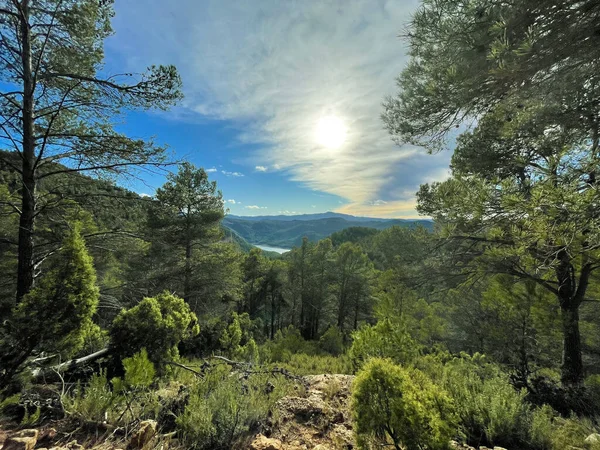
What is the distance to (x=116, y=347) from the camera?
10.4 feet

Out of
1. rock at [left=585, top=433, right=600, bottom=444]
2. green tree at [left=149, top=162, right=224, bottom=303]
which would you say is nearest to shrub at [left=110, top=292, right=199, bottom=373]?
rock at [left=585, top=433, right=600, bottom=444]

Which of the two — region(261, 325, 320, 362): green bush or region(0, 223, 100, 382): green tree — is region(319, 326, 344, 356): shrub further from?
region(0, 223, 100, 382): green tree

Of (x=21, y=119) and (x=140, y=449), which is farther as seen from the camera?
Result: (x=21, y=119)

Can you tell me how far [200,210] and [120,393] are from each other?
8596 millimetres

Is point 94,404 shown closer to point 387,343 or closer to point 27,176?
point 27,176

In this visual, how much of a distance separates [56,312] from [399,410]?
2989mm

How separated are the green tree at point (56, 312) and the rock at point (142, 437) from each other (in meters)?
1.14

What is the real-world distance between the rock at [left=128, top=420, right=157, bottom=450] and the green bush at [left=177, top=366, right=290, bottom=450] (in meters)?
0.21

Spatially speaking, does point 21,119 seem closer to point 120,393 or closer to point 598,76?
point 120,393

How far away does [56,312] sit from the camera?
2.21 meters

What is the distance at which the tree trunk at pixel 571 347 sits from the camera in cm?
481

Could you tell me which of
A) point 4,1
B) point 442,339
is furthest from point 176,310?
point 442,339

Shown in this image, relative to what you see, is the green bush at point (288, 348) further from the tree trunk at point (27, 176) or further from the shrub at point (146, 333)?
the tree trunk at point (27, 176)

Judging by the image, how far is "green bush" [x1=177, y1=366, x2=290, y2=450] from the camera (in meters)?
2.00
